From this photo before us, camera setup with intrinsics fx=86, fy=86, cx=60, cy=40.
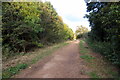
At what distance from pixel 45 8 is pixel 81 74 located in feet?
36.3

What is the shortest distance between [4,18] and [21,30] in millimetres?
1717

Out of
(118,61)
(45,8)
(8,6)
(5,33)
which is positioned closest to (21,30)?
(5,33)

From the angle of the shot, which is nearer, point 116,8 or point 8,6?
point 116,8

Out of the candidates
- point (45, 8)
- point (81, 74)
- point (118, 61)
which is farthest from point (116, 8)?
point (45, 8)

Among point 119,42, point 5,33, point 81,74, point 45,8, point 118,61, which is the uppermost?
point 45,8

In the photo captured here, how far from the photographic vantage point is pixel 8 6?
7.82 metres

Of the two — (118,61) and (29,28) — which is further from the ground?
(29,28)

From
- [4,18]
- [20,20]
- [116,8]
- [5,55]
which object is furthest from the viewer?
[20,20]

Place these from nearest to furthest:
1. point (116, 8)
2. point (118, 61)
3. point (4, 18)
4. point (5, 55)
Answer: point (116, 8) < point (118, 61) < point (5, 55) < point (4, 18)

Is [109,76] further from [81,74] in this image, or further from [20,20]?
[20,20]

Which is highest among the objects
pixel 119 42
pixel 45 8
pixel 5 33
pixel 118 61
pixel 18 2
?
pixel 45 8

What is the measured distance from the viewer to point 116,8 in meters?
3.61

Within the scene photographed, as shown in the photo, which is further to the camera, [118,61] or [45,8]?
[45,8]

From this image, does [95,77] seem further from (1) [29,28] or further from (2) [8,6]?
(2) [8,6]
